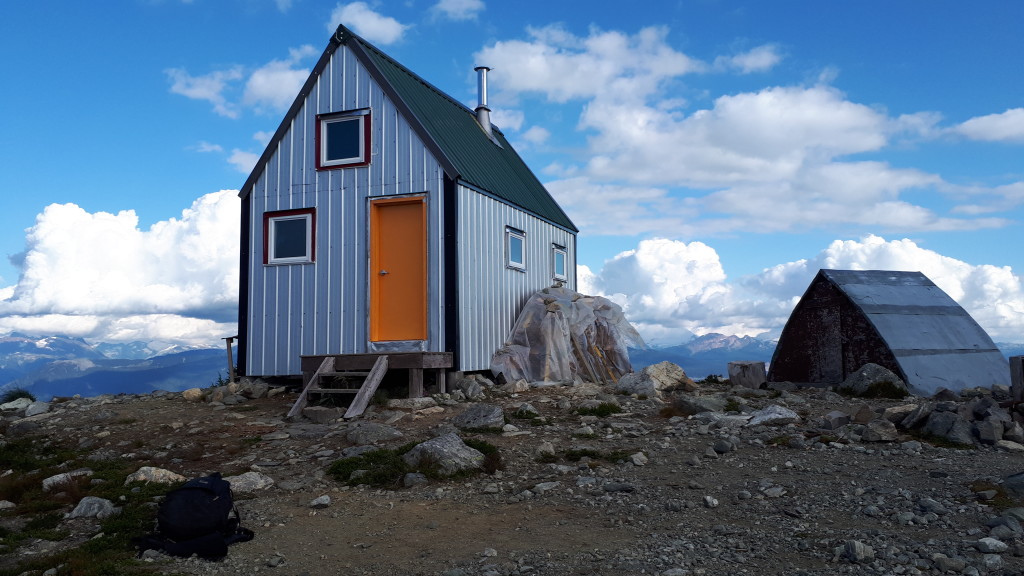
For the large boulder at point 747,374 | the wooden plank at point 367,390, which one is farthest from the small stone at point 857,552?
the large boulder at point 747,374

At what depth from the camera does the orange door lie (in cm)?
1308

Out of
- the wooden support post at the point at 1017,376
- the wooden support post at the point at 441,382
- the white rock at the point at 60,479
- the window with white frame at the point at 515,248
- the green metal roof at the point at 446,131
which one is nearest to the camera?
the white rock at the point at 60,479

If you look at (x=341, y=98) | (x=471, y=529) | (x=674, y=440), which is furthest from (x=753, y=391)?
(x=341, y=98)

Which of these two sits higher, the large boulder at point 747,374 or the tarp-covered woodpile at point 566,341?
the tarp-covered woodpile at point 566,341

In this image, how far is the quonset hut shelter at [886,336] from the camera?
12633 mm

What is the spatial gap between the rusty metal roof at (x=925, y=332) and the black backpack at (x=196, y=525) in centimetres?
Result: 1121

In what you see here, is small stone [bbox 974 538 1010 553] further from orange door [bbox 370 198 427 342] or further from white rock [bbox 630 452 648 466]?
orange door [bbox 370 198 427 342]

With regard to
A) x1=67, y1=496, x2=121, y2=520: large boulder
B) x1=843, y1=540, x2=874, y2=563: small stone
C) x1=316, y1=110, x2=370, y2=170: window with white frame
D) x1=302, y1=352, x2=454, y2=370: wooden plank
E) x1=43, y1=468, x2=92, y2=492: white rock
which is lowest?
x1=67, y1=496, x2=121, y2=520: large boulder

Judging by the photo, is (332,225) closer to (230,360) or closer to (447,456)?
(230,360)

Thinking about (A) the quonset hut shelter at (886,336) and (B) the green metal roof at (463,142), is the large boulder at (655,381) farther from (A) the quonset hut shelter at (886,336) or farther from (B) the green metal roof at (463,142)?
(B) the green metal roof at (463,142)

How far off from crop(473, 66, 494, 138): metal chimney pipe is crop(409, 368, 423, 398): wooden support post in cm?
845

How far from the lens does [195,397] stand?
1268 cm

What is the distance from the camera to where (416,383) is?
38.4 feet

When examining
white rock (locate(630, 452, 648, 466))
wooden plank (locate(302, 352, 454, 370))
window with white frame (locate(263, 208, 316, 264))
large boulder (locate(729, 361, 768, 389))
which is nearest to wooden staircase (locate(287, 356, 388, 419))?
wooden plank (locate(302, 352, 454, 370))
